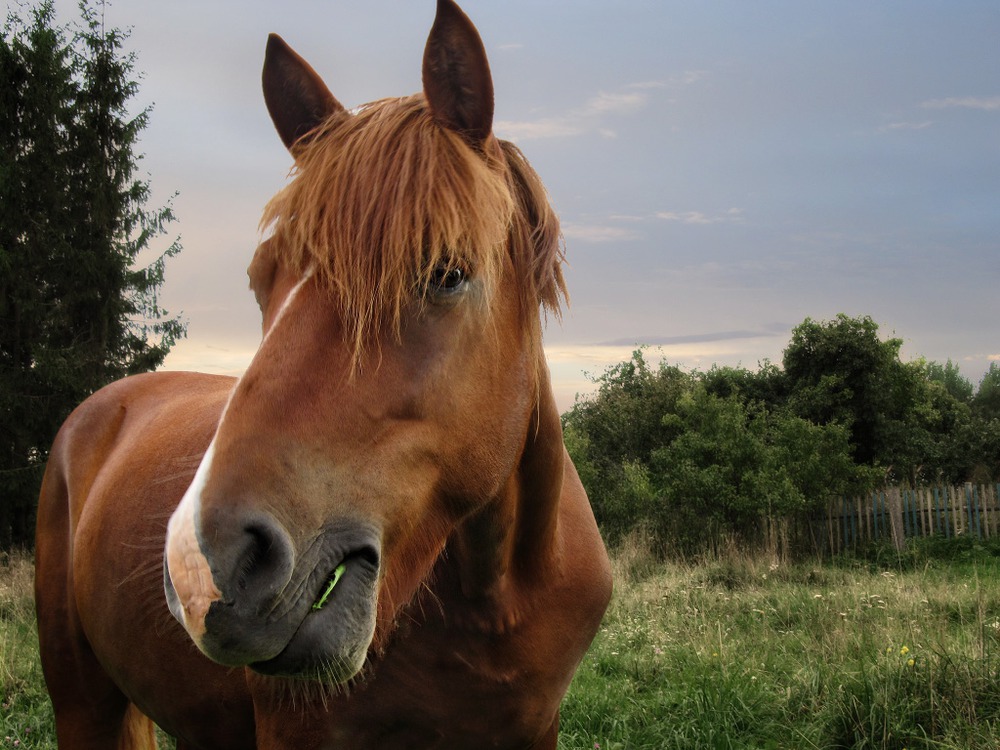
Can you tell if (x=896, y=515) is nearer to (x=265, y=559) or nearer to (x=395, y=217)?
(x=395, y=217)

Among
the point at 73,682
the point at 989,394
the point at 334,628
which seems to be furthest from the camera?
the point at 989,394

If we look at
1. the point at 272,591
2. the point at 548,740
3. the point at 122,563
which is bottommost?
the point at 548,740

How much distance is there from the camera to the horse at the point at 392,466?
1.38 metres

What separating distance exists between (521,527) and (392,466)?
2.59 feet

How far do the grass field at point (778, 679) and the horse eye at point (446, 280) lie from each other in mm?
Result: 3596

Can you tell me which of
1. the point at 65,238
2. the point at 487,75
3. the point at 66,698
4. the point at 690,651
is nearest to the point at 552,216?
the point at 487,75

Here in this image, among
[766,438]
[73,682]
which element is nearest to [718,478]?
[766,438]

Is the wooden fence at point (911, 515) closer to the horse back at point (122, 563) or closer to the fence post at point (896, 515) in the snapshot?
the fence post at point (896, 515)

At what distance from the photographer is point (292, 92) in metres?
2.08

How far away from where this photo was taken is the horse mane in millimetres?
1550

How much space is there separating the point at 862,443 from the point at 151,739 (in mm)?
24602

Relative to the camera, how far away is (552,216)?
1986mm

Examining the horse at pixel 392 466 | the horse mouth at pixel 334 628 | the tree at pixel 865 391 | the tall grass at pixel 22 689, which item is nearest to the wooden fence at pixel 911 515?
the tree at pixel 865 391

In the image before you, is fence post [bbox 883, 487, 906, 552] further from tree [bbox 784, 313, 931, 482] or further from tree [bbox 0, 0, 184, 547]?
tree [bbox 0, 0, 184, 547]
